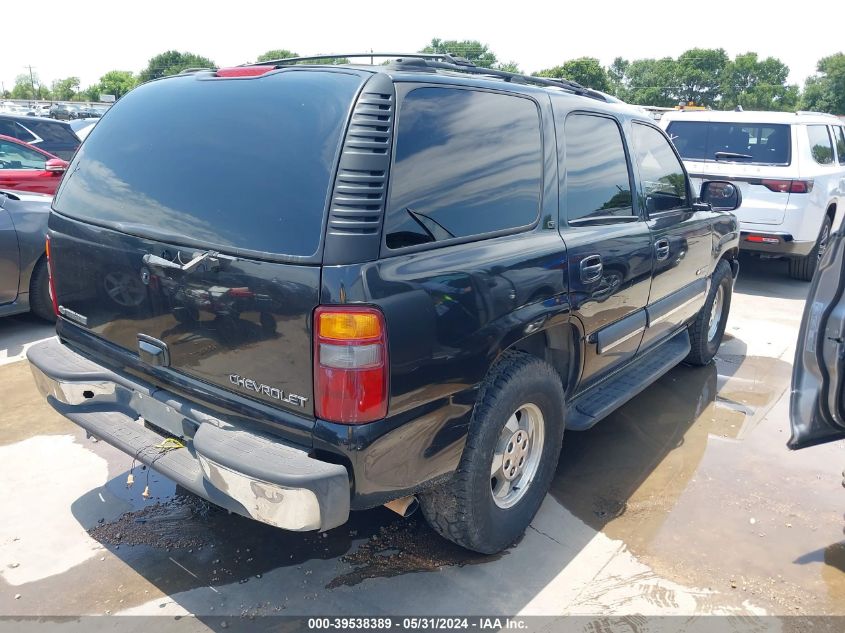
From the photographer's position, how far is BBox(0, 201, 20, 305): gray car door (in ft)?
17.1

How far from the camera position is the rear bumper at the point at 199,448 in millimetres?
2117

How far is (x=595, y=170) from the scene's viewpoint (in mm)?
3410

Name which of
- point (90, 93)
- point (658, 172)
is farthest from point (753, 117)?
point (90, 93)

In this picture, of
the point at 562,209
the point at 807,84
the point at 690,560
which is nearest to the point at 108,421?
the point at 562,209

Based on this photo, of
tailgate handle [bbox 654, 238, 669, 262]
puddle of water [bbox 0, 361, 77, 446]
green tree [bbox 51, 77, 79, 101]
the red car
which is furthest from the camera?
green tree [bbox 51, 77, 79, 101]

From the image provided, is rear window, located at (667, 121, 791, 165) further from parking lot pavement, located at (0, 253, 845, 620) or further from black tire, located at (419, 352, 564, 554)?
black tire, located at (419, 352, 564, 554)

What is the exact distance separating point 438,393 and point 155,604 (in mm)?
1401

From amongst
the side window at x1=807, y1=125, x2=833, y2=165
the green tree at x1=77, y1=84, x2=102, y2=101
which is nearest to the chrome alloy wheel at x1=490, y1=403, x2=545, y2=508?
the side window at x1=807, y1=125, x2=833, y2=165

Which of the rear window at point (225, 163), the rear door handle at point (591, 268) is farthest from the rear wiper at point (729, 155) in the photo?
the rear window at point (225, 163)

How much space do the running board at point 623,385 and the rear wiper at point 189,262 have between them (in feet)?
6.28

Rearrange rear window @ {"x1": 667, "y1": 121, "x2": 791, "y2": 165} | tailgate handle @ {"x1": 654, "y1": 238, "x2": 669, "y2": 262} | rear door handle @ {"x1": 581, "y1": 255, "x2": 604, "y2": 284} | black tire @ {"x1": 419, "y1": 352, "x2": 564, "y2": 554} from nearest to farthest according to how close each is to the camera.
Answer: black tire @ {"x1": 419, "y1": 352, "x2": 564, "y2": 554} < rear door handle @ {"x1": 581, "y1": 255, "x2": 604, "y2": 284} < tailgate handle @ {"x1": 654, "y1": 238, "x2": 669, "y2": 262} < rear window @ {"x1": 667, "y1": 121, "x2": 791, "y2": 165}

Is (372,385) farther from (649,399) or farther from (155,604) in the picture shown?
(649,399)

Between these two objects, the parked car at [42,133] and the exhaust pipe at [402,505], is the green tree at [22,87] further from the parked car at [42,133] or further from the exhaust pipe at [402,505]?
the exhaust pipe at [402,505]

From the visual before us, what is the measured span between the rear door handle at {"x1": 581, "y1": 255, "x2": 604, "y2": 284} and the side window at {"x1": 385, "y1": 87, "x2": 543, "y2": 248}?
14.3 inches
